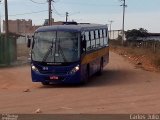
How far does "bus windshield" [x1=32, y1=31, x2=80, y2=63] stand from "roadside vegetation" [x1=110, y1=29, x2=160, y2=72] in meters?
10.5

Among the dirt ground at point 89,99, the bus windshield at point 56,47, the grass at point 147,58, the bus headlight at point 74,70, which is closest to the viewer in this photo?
the dirt ground at point 89,99

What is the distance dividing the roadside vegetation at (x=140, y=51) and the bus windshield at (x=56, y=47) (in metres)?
10.5

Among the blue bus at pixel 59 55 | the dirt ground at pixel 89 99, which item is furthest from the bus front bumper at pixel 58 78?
the dirt ground at pixel 89 99

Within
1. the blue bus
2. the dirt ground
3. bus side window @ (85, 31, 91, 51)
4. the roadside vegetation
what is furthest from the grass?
the blue bus

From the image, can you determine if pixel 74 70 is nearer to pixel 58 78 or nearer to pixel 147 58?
pixel 58 78

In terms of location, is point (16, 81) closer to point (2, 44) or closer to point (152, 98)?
point (152, 98)

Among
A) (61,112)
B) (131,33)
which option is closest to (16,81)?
(61,112)

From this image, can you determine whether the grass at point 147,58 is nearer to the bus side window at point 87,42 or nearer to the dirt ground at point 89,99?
the bus side window at point 87,42

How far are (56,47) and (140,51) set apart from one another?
104ft

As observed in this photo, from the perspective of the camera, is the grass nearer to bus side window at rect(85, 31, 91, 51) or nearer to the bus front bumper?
bus side window at rect(85, 31, 91, 51)

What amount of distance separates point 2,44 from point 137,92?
820 inches

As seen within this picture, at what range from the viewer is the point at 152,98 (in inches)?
635

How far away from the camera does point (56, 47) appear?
21.3m

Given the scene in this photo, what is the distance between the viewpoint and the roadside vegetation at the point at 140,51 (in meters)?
34.5
